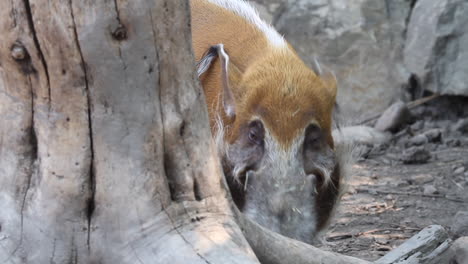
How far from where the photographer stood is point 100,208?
2092 millimetres

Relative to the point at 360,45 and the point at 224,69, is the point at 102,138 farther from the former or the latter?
the point at 360,45

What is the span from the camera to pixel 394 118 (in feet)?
18.7

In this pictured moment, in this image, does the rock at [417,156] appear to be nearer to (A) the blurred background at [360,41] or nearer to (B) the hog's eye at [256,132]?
(A) the blurred background at [360,41]

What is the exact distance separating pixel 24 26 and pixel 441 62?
4.46 m

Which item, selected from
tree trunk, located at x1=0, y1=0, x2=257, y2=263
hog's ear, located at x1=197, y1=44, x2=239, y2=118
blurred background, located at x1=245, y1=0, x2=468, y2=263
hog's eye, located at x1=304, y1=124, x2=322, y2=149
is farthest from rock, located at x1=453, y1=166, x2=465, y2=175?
tree trunk, located at x1=0, y1=0, x2=257, y2=263

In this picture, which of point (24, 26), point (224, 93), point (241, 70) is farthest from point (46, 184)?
point (241, 70)

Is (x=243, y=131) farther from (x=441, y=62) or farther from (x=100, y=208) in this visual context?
(x=441, y=62)

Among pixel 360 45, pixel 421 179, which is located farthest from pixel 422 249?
pixel 360 45

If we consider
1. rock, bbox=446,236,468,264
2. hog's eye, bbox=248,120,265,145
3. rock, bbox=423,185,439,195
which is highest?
hog's eye, bbox=248,120,265,145

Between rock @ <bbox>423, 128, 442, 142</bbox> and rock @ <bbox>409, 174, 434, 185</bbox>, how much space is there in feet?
2.21

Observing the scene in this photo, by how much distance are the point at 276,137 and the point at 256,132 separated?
96 millimetres

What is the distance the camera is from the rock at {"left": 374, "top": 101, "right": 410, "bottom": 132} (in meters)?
5.70

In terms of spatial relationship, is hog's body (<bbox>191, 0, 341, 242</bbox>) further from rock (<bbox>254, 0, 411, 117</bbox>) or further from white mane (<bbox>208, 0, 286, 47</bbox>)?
rock (<bbox>254, 0, 411, 117</bbox>)

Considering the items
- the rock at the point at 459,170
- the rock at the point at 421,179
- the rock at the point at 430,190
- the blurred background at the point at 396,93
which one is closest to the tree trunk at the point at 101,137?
the blurred background at the point at 396,93
